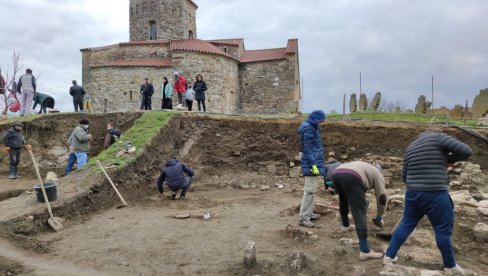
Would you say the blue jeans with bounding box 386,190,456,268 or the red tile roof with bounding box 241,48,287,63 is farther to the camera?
the red tile roof with bounding box 241,48,287,63

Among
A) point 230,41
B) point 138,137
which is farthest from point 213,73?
point 138,137

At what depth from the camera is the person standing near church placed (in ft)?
43.9

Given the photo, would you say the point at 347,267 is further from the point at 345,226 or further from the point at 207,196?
the point at 207,196

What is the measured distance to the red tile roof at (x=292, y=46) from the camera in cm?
2802

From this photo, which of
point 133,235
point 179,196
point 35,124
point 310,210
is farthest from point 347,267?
point 35,124

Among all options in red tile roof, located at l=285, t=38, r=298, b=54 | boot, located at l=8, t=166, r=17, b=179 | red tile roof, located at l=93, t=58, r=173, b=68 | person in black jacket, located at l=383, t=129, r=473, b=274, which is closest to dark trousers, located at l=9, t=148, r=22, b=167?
boot, located at l=8, t=166, r=17, b=179

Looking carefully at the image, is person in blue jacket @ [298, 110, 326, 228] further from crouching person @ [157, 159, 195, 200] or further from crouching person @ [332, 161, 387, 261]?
crouching person @ [157, 159, 195, 200]

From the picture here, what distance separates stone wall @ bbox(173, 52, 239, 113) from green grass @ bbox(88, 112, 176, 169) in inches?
532

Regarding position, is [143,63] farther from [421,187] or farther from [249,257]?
[421,187]

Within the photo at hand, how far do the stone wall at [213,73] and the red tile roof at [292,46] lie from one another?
4.37m

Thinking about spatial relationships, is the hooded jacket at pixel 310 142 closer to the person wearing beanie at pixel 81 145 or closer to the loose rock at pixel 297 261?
the loose rock at pixel 297 261

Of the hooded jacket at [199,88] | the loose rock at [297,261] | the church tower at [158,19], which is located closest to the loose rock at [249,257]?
the loose rock at [297,261]

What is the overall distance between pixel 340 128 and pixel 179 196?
5830 millimetres

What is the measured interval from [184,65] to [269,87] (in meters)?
6.68
